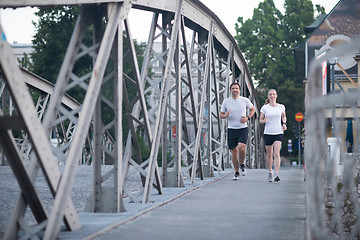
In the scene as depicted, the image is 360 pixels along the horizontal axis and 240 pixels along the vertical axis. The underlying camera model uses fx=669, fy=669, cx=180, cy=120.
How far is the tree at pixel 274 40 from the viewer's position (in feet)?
187

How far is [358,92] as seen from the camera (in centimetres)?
467

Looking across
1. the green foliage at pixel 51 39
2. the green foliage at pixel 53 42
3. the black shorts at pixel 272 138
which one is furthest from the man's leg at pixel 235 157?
the green foliage at pixel 51 39

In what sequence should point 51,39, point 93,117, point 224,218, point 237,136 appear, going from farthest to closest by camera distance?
1. point 51,39
2. point 237,136
3. point 93,117
4. point 224,218

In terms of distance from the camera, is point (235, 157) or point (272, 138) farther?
point (235, 157)

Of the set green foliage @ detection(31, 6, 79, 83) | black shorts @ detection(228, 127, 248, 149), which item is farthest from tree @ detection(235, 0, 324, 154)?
black shorts @ detection(228, 127, 248, 149)

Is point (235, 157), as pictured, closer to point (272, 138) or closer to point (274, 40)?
point (272, 138)

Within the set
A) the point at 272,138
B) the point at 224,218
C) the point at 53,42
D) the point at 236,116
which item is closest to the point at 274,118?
the point at 272,138

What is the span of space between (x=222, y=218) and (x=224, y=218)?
0.07 ft

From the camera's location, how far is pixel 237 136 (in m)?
12.9

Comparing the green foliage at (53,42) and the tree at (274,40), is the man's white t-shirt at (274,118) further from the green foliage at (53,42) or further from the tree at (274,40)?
the tree at (274,40)

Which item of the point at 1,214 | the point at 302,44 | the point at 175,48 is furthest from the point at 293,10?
the point at 1,214

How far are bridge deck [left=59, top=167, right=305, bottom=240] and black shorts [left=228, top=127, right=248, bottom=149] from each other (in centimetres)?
276

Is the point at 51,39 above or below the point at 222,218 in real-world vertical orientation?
above

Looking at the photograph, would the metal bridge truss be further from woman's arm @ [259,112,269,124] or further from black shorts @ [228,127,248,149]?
woman's arm @ [259,112,269,124]
